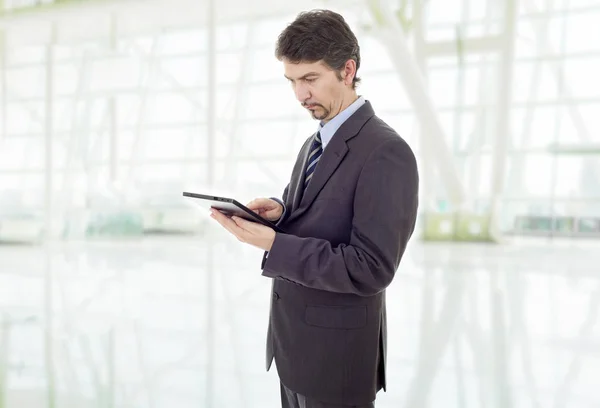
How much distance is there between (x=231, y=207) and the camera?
1607mm

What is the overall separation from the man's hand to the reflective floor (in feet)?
6.60

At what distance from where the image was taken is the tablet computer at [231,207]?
1.58m

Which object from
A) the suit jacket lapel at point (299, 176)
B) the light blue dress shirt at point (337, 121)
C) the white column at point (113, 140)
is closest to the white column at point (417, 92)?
the suit jacket lapel at point (299, 176)

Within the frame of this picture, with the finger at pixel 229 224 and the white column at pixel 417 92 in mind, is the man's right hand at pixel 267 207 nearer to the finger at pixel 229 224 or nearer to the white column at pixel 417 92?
the finger at pixel 229 224

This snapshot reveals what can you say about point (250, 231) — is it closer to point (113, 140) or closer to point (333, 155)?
point (333, 155)

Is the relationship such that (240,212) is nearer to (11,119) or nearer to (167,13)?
(167,13)

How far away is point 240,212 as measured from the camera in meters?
1.64

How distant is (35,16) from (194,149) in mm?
10422

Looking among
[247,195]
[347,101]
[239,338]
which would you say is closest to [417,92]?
[239,338]

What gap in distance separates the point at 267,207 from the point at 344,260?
20.6 inches

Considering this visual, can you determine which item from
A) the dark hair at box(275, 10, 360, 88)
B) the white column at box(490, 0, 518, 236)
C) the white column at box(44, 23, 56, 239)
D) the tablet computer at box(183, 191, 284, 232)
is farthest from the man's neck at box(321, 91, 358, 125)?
Result: the white column at box(44, 23, 56, 239)

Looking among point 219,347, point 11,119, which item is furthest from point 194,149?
point 219,347

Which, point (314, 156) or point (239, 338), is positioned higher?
point (314, 156)

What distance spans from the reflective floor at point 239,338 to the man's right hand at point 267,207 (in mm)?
1817
